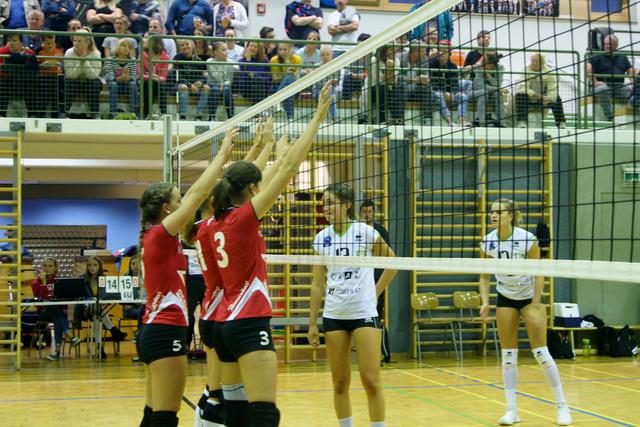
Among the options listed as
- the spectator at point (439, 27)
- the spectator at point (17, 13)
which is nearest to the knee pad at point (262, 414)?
the spectator at point (439, 27)

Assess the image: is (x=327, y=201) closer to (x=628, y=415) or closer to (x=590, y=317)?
(x=628, y=415)

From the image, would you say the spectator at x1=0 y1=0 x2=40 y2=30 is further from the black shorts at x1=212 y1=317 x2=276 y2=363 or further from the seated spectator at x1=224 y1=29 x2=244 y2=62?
the black shorts at x1=212 y1=317 x2=276 y2=363

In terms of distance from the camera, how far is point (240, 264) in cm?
449

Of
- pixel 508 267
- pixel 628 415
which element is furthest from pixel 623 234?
pixel 508 267

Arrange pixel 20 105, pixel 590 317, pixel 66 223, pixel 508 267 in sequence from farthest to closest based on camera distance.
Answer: pixel 66 223, pixel 590 317, pixel 20 105, pixel 508 267

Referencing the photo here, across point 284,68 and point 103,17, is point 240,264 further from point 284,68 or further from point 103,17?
point 103,17

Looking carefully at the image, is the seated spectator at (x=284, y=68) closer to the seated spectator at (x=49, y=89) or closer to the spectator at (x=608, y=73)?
the seated spectator at (x=49, y=89)

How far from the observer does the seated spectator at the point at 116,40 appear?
13.4m

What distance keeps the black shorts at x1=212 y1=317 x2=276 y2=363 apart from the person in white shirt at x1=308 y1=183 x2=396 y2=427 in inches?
56.7

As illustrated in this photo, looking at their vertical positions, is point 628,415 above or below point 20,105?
below

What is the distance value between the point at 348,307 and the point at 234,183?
5.42 ft

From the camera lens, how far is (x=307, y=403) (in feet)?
29.3

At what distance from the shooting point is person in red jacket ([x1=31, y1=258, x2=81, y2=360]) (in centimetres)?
1352

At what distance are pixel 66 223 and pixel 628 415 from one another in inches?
637
